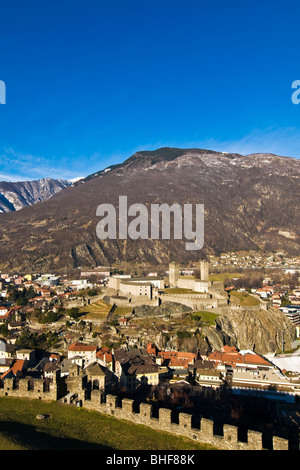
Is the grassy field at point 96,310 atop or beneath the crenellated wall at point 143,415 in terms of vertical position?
beneath

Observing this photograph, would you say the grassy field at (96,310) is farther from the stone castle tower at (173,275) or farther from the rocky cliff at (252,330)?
the stone castle tower at (173,275)

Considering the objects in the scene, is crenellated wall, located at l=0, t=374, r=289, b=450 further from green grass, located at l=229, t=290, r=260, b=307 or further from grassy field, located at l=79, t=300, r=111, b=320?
green grass, located at l=229, t=290, r=260, b=307

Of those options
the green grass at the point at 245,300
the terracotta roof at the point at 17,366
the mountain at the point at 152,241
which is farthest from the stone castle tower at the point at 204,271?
the mountain at the point at 152,241

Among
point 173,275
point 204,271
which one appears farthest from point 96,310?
point 204,271

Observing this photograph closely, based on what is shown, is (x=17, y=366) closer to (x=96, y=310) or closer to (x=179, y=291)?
(x=96, y=310)

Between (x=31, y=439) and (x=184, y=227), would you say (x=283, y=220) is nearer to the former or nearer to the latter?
(x=184, y=227)

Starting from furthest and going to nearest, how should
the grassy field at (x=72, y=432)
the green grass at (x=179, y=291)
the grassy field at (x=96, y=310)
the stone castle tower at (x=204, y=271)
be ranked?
the stone castle tower at (x=204, y=271) → the green grass at (x=179, y=291) → the grassy field at (x=96, y=310) → the grassy field at (x=72, y=432)
